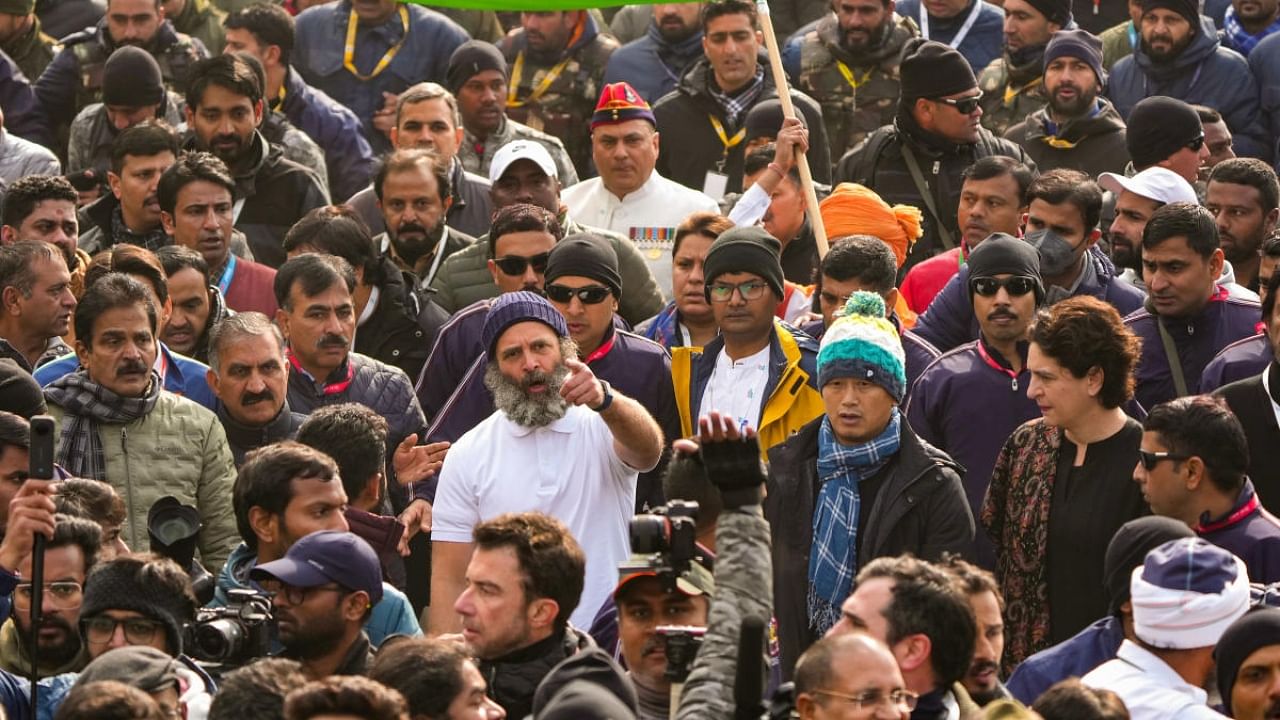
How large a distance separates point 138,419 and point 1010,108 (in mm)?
6311

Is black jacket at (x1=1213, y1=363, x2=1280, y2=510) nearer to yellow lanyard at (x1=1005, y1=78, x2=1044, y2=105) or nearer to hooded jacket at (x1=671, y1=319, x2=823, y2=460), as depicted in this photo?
hooded jacket at (x1=671, y1=319, x2=823, y2=460)

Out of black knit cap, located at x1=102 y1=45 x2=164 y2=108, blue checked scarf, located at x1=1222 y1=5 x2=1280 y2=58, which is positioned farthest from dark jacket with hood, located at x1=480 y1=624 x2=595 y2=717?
blue checked scarf, located at x1=1222 y1=5 x2=1280 y2=58

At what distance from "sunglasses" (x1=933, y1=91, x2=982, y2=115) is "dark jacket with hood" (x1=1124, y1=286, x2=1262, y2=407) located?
2.16 metres

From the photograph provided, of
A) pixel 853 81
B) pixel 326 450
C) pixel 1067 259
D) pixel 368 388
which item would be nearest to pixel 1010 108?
pixel 853 81

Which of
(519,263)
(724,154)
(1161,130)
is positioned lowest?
(519,263)

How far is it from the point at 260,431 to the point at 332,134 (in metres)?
4.49

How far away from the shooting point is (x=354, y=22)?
15.6 meters

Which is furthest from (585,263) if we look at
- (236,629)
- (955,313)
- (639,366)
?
(236,629)

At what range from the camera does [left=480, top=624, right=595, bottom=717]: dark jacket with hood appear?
312 inches

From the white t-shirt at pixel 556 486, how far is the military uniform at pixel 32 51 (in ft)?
22.7

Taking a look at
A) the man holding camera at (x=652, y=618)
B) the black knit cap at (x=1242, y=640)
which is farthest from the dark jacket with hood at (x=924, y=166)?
the man holding camera at (x=652, y=618)

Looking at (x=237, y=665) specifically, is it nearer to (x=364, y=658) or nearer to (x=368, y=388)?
(x=364, y=658)

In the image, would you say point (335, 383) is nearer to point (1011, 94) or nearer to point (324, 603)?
point (324, 603)

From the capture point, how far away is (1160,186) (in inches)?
464
